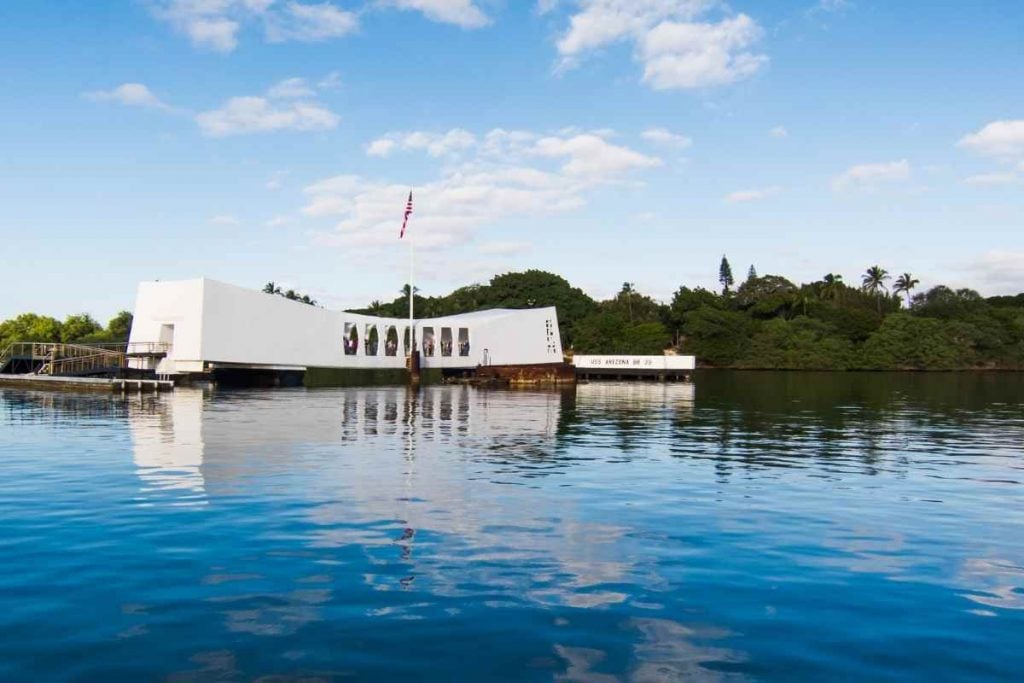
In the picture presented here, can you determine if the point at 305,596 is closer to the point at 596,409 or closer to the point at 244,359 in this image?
the point at 596,409

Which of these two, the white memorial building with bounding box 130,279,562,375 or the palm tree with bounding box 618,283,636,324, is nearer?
the white memorial building with bounding box 130,279,562,375

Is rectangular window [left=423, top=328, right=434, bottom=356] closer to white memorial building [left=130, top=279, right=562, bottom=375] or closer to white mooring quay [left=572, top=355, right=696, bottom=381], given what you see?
white memorial building [left=130, top=279, right=562, bottom=375]

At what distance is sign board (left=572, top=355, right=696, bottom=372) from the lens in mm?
89000

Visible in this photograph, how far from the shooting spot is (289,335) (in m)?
64.6

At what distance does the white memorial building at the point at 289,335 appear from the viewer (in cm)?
5831

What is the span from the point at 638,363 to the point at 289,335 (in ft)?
136

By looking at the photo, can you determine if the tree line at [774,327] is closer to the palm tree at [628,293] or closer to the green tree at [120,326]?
the palm tree at [628,293]

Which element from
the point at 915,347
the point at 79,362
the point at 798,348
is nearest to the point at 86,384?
the point at 79,362

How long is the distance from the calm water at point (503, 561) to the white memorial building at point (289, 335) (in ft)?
117

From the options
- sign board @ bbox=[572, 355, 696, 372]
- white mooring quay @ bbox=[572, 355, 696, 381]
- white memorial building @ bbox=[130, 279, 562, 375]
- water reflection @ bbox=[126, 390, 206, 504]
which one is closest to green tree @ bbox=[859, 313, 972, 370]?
white mooring quay @ bbox=[572, 355, 696, 381]

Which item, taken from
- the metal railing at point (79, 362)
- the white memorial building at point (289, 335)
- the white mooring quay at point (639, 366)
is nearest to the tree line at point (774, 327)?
the white mooring quay at point (639, 366)

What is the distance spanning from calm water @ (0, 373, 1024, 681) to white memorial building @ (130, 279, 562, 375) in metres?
35.6

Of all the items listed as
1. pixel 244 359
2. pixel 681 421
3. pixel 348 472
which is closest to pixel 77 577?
pixel 348 472

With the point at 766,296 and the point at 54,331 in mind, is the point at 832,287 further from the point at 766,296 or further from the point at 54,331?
the point at 54,331
